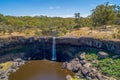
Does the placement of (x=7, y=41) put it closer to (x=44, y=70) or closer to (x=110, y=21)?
(x=44, y=70)

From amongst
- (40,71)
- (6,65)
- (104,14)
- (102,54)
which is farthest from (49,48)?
(104,14)

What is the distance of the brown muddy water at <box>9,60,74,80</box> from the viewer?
4634 centimetres

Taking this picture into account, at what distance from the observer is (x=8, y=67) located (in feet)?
174

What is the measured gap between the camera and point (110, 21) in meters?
75.6

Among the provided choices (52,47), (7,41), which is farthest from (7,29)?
(52,47)

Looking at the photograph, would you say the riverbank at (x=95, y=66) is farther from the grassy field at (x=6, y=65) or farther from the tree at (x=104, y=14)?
the tree at (x=104, y=14)

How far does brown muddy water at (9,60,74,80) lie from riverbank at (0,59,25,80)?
3.67ft

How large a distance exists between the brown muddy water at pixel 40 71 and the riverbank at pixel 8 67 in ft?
3.67

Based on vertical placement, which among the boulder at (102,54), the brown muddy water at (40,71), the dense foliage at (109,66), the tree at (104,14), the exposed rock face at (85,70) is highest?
the tree at (104,14)

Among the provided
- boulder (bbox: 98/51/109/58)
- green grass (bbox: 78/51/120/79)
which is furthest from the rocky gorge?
green grass (bbox: 78/51/120/79)

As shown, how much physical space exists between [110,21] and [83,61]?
101 ft

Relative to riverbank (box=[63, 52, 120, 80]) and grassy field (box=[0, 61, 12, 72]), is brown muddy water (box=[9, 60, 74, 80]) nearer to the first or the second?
riverbank (box=[63, 52, 120, 80])

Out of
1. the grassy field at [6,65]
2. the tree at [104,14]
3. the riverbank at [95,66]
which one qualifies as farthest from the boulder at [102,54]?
the tree at [104,14]

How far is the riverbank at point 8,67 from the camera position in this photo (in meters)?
47.0
